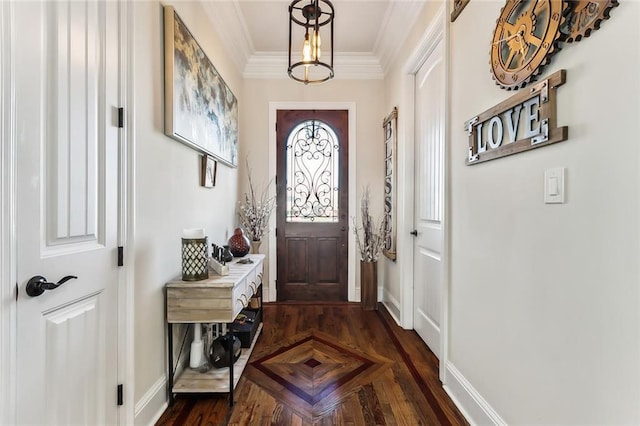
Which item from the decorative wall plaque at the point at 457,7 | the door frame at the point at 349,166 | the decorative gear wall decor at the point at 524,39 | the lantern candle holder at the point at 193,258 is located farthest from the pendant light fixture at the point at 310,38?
the lantern candle holder at the point at 193,258

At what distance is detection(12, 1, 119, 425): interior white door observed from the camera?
1071mm

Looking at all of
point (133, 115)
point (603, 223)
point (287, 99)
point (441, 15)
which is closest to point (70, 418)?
point (133, 115)

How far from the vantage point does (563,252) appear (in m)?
1.20

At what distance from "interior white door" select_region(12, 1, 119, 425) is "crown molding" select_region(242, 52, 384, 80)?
2.64 meters

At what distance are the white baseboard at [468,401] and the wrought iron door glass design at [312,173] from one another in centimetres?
234

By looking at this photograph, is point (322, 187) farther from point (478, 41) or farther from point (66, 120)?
point (66, 120)

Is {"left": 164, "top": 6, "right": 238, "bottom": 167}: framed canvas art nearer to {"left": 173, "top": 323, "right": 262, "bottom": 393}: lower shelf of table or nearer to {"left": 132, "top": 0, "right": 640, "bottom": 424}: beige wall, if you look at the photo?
{"left": 132, "top": 0, "right": 640, "bottom": 424}: beige wall

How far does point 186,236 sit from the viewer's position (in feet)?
6.27

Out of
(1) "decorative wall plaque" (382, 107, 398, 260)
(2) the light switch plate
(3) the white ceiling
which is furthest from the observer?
(1) "decorative wall plaque" (382, 107, 398, 260)

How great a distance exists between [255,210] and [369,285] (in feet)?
5.11

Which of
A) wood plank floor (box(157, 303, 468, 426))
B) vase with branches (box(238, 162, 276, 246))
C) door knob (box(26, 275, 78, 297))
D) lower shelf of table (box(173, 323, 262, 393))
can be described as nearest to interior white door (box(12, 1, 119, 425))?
door knob (box(26, 275, 78, 297))

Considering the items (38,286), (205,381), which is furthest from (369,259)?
(38,286)

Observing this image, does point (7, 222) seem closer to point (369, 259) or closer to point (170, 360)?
point (170, 360)

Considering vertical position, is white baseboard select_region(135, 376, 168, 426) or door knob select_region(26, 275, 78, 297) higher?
door knob select_region(26, 275, 78, 297)
